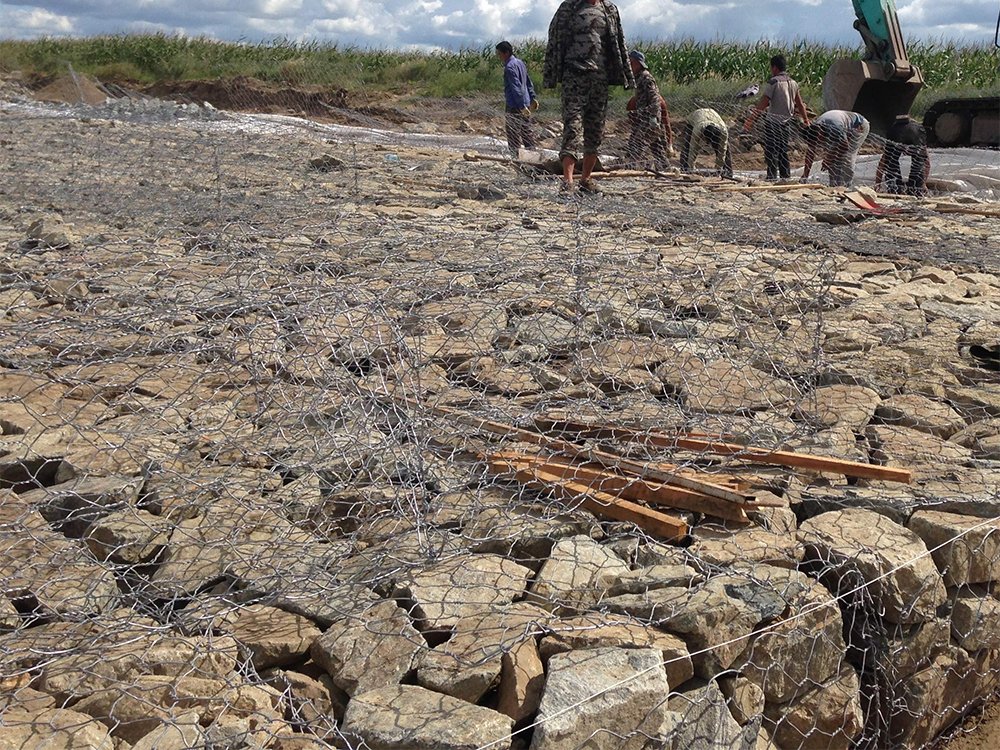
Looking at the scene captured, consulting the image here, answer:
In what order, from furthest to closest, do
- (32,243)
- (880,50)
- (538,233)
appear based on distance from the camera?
1. (880,50)
2. (538,233)
3. (32,243)

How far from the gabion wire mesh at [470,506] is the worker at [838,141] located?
5.14m

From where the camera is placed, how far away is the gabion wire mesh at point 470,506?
78.7 inches

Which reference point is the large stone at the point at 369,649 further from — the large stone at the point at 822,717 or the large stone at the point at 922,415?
the large stone at the point at 922,415

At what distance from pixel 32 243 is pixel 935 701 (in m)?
4.59

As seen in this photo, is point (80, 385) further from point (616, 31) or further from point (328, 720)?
point (616, 31)

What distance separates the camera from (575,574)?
235 centimetres

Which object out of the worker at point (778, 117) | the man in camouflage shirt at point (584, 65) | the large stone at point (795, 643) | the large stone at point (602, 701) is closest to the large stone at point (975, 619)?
the large stone at point (795, 643)

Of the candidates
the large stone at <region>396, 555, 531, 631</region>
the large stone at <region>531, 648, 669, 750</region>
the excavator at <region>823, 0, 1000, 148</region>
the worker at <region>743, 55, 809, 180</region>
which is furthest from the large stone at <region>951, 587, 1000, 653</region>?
the excavator at <region>823, 0, 1000, 148</region>

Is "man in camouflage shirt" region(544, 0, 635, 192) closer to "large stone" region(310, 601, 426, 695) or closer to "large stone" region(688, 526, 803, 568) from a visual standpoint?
"large stone" region(688, 526, 803, 568)

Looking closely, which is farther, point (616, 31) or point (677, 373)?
point (616, 31)

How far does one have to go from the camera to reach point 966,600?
2.70 m

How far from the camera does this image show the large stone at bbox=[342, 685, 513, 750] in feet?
6.00

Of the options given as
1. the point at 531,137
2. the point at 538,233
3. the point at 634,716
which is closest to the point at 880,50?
the point at 531,137

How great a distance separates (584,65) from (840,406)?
464cm
